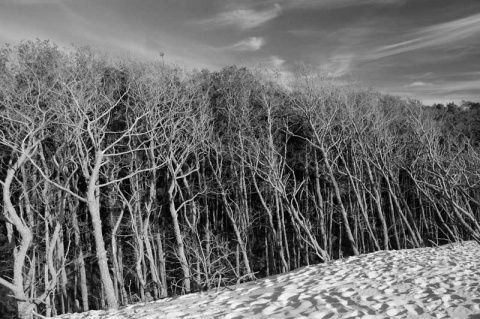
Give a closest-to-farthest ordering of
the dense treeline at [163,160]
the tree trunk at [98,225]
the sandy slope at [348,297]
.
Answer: the sandy slope at [348,297]
the tree trunk at [98,225]
the dense treeline at [163,160]

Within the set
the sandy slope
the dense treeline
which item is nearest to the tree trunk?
the dense treeline

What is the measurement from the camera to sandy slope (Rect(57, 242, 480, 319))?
582cm

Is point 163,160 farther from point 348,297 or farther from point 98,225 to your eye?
point 348,297

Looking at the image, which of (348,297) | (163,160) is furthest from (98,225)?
(163,160)

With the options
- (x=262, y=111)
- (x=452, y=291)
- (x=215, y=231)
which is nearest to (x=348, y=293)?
(x=452, y=291)

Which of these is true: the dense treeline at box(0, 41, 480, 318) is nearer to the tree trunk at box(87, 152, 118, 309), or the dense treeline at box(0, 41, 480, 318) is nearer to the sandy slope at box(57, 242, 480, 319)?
the tree trunk at box(87, 152, 118, 309)

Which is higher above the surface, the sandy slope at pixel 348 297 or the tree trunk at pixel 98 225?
the tree trunk at pixel 98 225

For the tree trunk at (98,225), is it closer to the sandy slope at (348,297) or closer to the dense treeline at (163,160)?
the dense treeline at (163,160)

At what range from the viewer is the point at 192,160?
23266mm

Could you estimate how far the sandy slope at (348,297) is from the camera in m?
5.82

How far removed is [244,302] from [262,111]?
1652 cm

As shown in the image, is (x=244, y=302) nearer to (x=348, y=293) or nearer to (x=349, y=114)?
(x=348, y=293)

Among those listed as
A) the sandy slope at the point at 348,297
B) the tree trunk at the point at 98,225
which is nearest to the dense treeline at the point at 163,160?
the tree trunk at the point at 98,225

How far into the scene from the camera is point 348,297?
6754 mm
